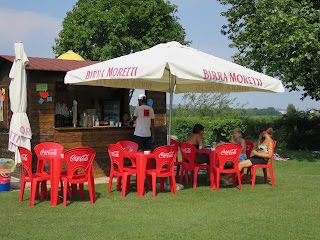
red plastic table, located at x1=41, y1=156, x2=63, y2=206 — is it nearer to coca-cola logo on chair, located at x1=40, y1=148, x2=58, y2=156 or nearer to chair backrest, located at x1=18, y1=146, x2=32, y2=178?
chair backrest, located at x1=18, y1=146, x2=32, y2=178

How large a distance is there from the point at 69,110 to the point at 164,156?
12.4 feet

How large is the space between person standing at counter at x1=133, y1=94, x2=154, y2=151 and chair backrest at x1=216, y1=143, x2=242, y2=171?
2.31 m

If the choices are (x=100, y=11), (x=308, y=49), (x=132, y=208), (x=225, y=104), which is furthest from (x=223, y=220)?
(x=100, y=11)

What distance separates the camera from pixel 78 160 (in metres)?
6.85

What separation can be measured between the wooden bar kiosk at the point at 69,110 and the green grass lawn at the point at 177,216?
1.86 meters

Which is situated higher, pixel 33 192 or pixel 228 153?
pixel 228 153

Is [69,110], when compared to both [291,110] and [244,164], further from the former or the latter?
[291,110]

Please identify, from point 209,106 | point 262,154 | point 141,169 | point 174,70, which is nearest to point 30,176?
point 141,169

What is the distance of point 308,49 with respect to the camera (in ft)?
44.9

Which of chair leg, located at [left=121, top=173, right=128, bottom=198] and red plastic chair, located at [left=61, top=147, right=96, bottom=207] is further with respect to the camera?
chair leg, located at [left=121, top=173, right=128, bottom=198]

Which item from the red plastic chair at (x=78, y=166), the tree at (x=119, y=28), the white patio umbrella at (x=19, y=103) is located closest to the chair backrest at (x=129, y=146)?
the red plastic chair at (x=78, y=166)

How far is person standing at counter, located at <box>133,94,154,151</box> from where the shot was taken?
32.1 ft

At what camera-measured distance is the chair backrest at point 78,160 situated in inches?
266

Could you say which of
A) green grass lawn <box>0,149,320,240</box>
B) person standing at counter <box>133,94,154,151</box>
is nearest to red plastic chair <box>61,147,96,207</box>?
green grass lawn <box>0,149,320,240</box>
